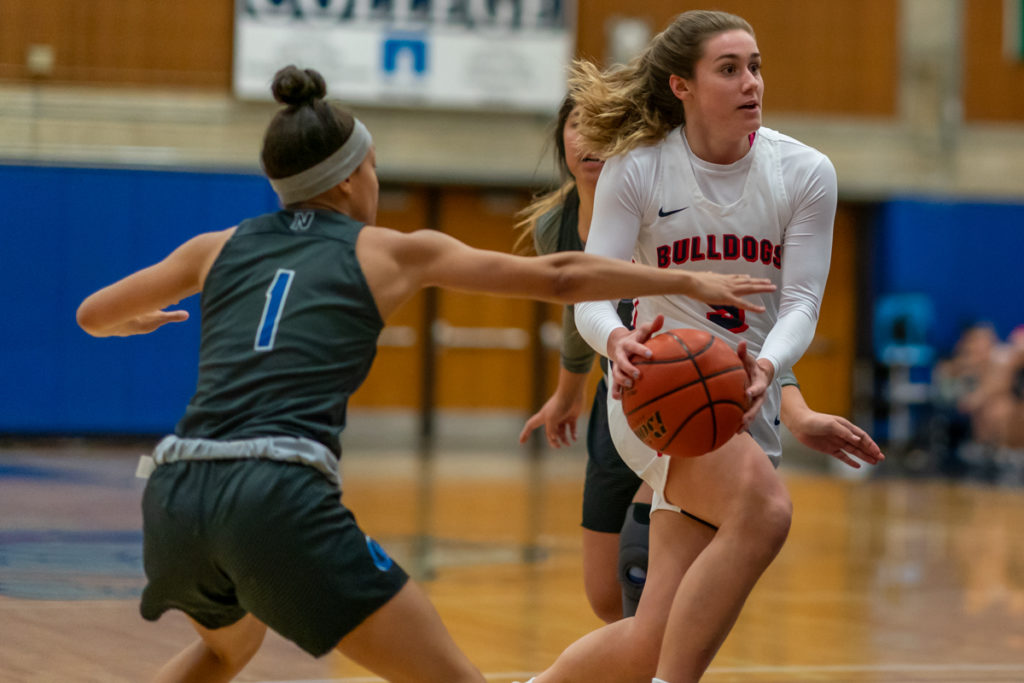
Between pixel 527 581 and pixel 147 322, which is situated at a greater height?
pixel 147 322

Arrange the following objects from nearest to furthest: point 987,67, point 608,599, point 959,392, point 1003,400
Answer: point 608,599, point 1003,400, point 959,392, point 987,67

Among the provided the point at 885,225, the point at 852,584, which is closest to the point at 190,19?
the point at 885,225

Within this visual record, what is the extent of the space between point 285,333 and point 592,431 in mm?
1484

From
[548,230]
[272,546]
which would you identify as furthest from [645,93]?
[272,546]

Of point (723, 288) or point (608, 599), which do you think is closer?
point (723, 288)

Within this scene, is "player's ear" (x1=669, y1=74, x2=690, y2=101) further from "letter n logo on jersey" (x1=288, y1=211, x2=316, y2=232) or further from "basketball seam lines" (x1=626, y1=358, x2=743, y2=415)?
"letter n logo on jersey" (x1=288, y1=211, x2=316, y2=232)

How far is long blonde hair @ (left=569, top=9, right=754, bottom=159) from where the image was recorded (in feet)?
9.80

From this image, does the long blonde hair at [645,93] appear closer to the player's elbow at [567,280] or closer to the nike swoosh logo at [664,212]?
the nike swoosh logo at [664,212]

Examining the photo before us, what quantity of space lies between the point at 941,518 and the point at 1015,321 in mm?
6209

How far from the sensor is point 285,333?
2312 mm

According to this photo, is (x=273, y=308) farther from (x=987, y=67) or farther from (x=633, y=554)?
(x=987, y=67)

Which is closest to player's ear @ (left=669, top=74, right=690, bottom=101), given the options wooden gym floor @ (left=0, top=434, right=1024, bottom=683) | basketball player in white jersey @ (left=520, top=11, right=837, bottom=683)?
basketball player in white jersey @ (left=520, top=11, right=837, bottom=683)

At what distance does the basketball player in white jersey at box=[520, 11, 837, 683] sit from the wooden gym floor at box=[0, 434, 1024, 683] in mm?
1429

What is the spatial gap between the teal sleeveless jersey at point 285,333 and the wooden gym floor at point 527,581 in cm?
198
